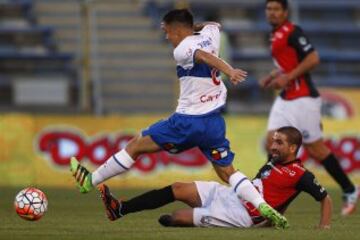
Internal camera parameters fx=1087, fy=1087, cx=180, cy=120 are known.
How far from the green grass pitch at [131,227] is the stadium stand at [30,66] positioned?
8498mm

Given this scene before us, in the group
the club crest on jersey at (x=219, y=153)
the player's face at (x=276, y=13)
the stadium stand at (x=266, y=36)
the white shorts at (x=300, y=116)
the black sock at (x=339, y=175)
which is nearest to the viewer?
the club crest on jersey at (x=219, y=153)

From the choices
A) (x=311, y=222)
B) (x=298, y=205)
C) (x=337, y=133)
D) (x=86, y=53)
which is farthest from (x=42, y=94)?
(x=311, y=222)

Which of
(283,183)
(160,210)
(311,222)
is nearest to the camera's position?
(283,183)

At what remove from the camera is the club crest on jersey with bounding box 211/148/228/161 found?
9.55 metres

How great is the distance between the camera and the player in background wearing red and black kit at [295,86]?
12195 millimetres

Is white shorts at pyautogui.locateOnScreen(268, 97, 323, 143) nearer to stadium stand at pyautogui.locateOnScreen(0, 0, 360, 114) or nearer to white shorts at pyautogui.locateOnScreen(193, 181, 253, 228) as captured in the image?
white shorts at pyautogui.locateOnScreen(193, 181, 253, 228)

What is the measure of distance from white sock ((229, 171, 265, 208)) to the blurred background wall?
9920 mm

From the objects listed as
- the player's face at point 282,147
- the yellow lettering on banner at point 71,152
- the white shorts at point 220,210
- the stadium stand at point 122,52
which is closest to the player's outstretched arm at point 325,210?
the player's face at point 282,147

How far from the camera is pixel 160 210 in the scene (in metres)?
12.2

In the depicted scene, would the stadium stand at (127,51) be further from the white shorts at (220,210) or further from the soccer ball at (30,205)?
the white shorts at (220,210)

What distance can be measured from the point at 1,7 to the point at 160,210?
11.3 m

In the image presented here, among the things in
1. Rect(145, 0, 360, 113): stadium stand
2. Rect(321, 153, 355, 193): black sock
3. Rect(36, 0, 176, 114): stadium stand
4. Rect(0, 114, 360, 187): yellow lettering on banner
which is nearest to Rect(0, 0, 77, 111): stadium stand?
Rect(36, 0, 176, 114): stadium stand

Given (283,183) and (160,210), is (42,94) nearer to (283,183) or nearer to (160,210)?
(160,210)

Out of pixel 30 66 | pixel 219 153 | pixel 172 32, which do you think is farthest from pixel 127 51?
pixel 219 153
